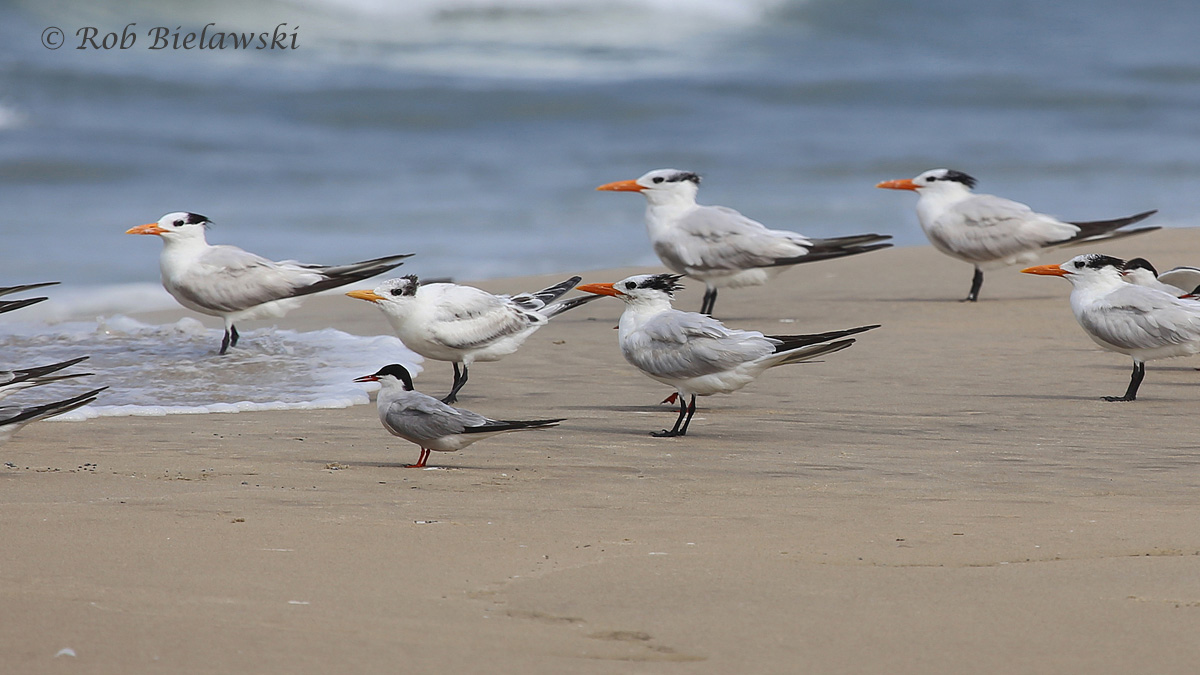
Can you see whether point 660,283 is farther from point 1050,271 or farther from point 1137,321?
point 1137,321

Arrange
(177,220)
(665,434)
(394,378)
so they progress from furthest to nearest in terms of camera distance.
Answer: (177,220)
(665,434)
(394,378)

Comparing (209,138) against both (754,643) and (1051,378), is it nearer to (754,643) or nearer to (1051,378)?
(1051,378)

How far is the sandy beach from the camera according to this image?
2.53 metres

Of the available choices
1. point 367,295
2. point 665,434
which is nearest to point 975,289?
point 665,434

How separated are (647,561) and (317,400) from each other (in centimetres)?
363

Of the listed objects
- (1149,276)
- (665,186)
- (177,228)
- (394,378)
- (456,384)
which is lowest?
(456,384)

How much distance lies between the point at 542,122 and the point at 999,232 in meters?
11.9

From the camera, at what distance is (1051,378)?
6.86 metres

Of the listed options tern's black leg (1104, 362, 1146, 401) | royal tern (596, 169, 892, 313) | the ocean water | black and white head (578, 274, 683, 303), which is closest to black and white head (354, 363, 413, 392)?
black and white head (578, 274, 683, 303)

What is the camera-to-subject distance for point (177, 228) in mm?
8547

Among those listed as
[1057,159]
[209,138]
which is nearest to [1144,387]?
[1057,159]

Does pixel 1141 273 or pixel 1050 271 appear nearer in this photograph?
pixel 1050 271

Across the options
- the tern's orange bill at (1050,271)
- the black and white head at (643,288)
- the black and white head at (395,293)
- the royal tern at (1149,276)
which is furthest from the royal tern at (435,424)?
the royal tern at (1149,276)

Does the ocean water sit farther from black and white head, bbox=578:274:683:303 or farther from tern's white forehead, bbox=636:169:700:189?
black and white head, bbox=578:274:683:303
